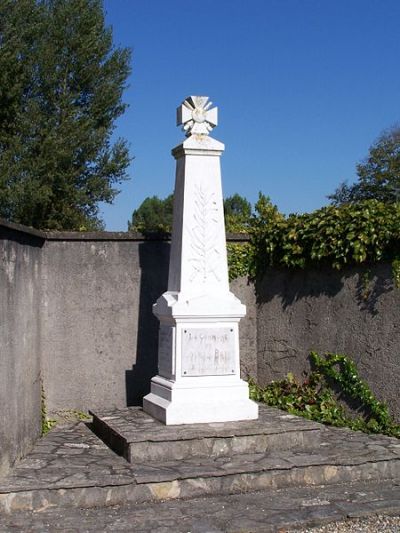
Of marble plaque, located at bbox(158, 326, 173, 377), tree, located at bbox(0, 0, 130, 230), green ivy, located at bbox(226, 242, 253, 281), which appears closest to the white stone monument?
marble plaque, located at bbox(158, 326, 173, 377)

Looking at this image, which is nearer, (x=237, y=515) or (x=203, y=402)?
(x=237, y=515)

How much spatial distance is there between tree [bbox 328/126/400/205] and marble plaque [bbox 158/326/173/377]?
30122 millimetres

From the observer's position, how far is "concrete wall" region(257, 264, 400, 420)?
302 inches

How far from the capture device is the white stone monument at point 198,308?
727 cm

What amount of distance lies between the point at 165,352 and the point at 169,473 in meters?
1.79

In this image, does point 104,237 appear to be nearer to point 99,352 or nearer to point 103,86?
point 99,352

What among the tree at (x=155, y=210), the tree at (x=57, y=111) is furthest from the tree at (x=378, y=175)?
the tree at (x=57, y=111)

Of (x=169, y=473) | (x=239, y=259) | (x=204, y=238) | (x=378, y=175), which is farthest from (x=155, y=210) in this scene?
(x=169, y=473)

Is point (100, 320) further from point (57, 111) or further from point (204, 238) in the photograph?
point (57, 111)

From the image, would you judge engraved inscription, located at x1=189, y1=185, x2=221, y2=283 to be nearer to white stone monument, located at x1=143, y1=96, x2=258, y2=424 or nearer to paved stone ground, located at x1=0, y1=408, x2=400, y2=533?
white stone monument, located at x1=143, y1=96, x2=258, y2=424

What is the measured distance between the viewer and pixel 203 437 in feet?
21.8

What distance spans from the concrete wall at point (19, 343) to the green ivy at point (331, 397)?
285cm

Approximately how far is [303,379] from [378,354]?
1246 millimetres

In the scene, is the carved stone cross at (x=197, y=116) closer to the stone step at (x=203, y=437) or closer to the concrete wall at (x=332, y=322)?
the concrete wall at (x=332, y=322)
